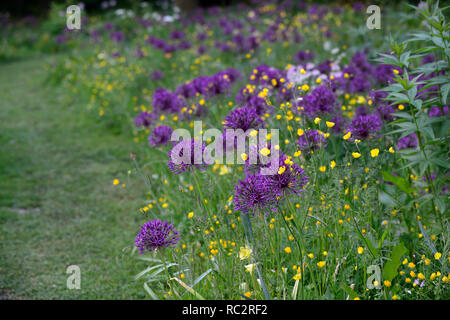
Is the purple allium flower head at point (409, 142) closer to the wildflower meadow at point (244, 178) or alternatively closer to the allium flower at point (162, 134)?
the wildflower meadow at point (244, 178)

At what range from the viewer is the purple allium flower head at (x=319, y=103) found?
10.2ft

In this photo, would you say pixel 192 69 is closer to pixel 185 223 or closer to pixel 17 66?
pixel 185 223

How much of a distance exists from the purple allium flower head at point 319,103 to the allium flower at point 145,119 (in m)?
1.64

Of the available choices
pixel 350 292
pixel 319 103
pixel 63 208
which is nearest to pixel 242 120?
pixel 319 103

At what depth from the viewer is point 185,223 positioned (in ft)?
11.6

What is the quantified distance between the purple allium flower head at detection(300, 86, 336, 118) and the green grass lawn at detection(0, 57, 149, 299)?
65.3 inches

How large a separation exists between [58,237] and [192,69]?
351 centimetres

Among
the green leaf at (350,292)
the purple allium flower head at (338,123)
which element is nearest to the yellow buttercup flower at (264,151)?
the green leaf at (350,292)

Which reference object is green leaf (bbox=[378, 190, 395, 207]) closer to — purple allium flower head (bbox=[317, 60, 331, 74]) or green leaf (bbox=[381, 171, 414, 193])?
green leaf (bbox=[381, 171, 414, 193])

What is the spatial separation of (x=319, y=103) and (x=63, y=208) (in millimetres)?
2724

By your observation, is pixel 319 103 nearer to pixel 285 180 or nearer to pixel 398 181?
pixel 398 181

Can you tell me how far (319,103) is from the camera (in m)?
3.11

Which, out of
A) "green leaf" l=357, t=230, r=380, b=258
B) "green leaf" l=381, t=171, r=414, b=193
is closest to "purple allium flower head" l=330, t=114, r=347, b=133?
"green leaf" l=381, t=171, r=414, b=193

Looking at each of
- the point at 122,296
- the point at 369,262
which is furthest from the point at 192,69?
the point at 369,262
